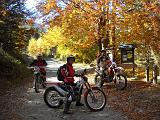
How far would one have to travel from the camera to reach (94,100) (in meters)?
11.4

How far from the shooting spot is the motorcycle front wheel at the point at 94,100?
11.4 m

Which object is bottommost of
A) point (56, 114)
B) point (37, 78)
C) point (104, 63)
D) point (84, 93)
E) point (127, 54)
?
point (56, 114)

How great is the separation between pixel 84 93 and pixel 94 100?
397mm

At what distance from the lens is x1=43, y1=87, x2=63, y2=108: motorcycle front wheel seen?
11828mm

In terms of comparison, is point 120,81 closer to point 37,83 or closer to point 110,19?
point 110,19

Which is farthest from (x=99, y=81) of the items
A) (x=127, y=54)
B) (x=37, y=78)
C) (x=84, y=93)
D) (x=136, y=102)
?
(x=84, y=93)

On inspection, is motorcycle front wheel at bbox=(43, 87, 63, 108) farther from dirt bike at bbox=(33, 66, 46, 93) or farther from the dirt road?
dirt bike at bbox=(33, 66, 46, 93)

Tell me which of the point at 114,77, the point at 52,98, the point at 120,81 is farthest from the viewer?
the point at 114,77

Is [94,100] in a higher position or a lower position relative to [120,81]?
lower

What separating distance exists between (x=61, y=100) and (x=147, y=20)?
608 cm

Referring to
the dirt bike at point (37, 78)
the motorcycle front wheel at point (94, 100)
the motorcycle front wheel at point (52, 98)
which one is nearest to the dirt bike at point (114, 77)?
the dirt bike at point (37, 78)

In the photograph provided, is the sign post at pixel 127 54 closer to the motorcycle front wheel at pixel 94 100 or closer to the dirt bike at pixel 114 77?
the dirt bike at pixel 114 77

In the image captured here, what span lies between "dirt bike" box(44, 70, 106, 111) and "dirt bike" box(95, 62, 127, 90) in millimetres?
4460

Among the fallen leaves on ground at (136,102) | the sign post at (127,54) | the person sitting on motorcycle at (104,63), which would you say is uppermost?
the sign post at (127,54)
